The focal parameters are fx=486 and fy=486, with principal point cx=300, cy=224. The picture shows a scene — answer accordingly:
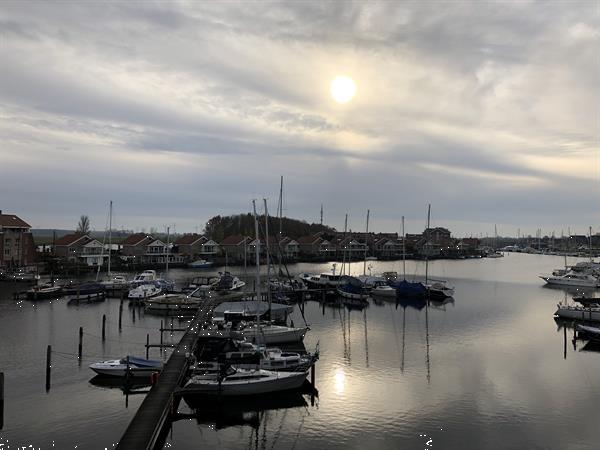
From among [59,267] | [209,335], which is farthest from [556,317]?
[59,267]

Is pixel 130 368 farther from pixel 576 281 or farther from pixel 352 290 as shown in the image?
pixel 576 281

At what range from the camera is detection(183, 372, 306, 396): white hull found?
20880 millimetres

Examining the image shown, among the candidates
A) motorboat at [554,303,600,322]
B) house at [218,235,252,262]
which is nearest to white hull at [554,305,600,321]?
motorboat at [554,303,600,322]

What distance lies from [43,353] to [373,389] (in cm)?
1951

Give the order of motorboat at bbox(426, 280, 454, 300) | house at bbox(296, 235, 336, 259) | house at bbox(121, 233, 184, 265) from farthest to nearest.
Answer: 1. house at bbox(296, 235, 336, 259)
2. house at bbox(121, 233, 184, 265)
3. motorboat at bbox(426, 280, 454, 300)

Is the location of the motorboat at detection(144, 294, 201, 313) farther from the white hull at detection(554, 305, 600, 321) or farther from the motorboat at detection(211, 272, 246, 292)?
the white hull at detection(554, 305, 600, 321)

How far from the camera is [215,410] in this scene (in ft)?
68.3

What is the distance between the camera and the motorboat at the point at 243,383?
68.7 ft

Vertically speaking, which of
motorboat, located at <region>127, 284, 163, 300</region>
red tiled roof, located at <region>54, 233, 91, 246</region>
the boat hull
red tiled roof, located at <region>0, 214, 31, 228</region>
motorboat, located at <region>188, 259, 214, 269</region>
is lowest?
the boat hull

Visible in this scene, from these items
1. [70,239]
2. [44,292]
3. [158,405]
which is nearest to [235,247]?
[70,239]

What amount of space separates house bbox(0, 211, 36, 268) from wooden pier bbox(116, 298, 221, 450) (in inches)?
2191

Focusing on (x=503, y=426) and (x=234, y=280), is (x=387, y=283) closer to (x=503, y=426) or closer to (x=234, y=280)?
(x=234, y=280)

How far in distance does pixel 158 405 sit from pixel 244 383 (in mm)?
4407

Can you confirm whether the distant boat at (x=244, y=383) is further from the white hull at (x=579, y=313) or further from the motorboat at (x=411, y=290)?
the motorboat at (x=411, y=290)
